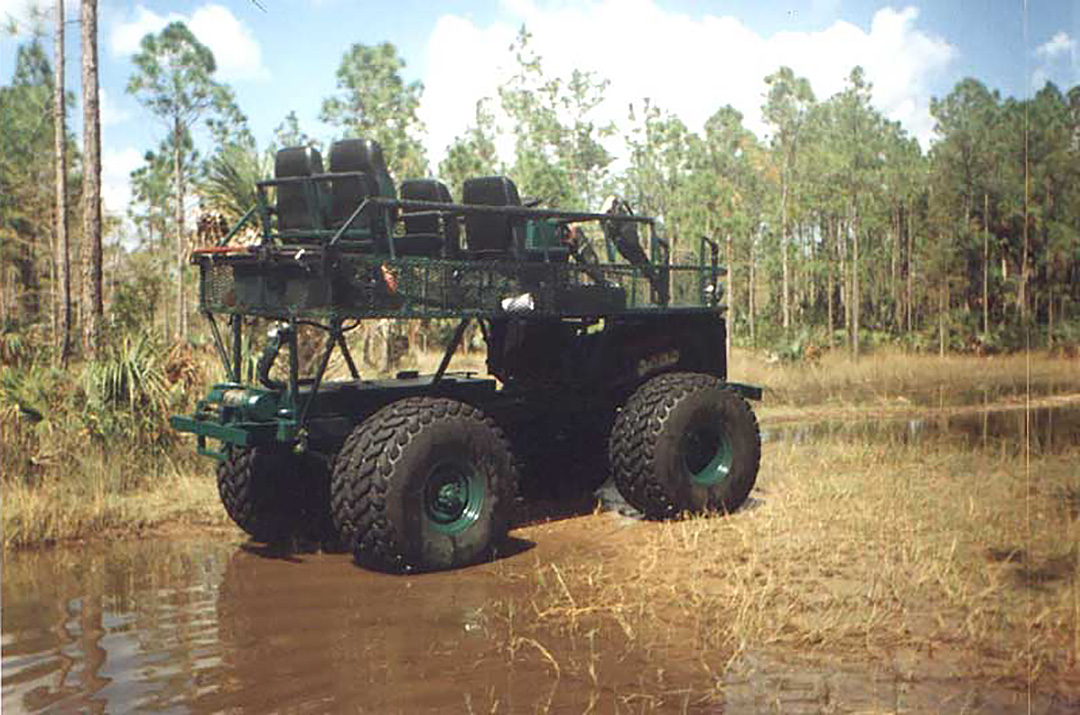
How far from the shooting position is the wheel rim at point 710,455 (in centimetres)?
775

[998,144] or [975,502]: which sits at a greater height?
[998,144]

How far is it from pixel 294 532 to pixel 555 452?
2004mm

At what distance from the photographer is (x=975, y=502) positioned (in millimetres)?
7703

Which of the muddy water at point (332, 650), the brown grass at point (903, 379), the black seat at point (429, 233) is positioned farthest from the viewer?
the brown grass at point (903, 379)

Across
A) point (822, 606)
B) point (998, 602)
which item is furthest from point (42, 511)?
point (998, 602)

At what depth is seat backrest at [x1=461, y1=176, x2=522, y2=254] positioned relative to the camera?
781cm

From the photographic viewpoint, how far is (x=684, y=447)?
7.52 meters

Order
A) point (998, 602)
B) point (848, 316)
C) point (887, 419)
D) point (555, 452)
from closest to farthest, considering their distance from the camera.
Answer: point (998, 602) < point (555, 452) < point (887, 419) < point (848, 316)

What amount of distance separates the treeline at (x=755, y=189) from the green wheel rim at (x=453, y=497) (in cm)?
854

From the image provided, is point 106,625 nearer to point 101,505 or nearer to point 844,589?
point 101,505

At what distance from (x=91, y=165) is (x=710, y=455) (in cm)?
767

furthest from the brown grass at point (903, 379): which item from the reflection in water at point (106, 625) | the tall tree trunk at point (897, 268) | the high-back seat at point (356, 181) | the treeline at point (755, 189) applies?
the reflection in water at point (106, 625)

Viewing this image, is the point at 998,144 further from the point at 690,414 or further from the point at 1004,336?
the point at 690,414

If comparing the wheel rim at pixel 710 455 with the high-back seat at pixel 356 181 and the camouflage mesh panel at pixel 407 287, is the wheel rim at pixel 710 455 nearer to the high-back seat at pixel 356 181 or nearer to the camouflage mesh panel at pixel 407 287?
the camouflage mesh panel at pixel 407 287
